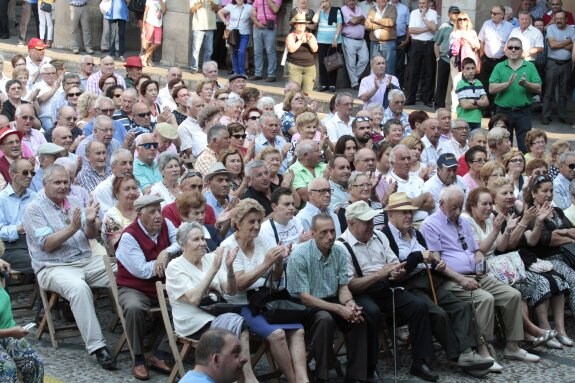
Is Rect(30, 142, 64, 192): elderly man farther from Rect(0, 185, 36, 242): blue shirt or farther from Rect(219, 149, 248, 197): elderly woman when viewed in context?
Rect(219, 149, 248, 197): elderly woman

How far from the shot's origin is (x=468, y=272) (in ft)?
38.4

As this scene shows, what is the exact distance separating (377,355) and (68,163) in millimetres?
3556

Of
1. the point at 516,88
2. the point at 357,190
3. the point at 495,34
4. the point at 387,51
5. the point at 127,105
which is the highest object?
the point at 495,34

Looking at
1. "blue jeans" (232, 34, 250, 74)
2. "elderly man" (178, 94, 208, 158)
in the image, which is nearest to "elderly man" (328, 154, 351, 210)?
"elderly man" (178, 94, 208, 158)

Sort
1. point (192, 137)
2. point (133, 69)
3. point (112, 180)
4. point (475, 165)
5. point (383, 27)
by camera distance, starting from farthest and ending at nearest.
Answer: point (383, 27) < point (133, 69) < point (192, 137) < point (475, 165) < point (112, 180)

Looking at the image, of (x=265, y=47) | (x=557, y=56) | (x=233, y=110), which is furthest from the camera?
(x=265, y=47)

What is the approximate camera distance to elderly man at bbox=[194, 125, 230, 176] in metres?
13.7

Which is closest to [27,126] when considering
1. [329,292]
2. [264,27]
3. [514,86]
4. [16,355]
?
[329,292]

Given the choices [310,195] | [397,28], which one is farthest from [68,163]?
[397,28]

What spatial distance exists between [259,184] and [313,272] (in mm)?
1998

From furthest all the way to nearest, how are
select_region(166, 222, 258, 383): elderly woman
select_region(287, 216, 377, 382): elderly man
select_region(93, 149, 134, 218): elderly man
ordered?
1. select_region(93, 149, 134, 218): elderly man
2. select_region(287, 216, 377, 382): elderly man
3. select_region(166, 222, 258, 383): elderly woman

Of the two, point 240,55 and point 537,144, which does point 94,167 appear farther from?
point 240,55

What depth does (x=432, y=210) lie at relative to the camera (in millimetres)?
13039

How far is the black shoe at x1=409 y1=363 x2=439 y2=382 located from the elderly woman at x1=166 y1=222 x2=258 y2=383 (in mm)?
1665
